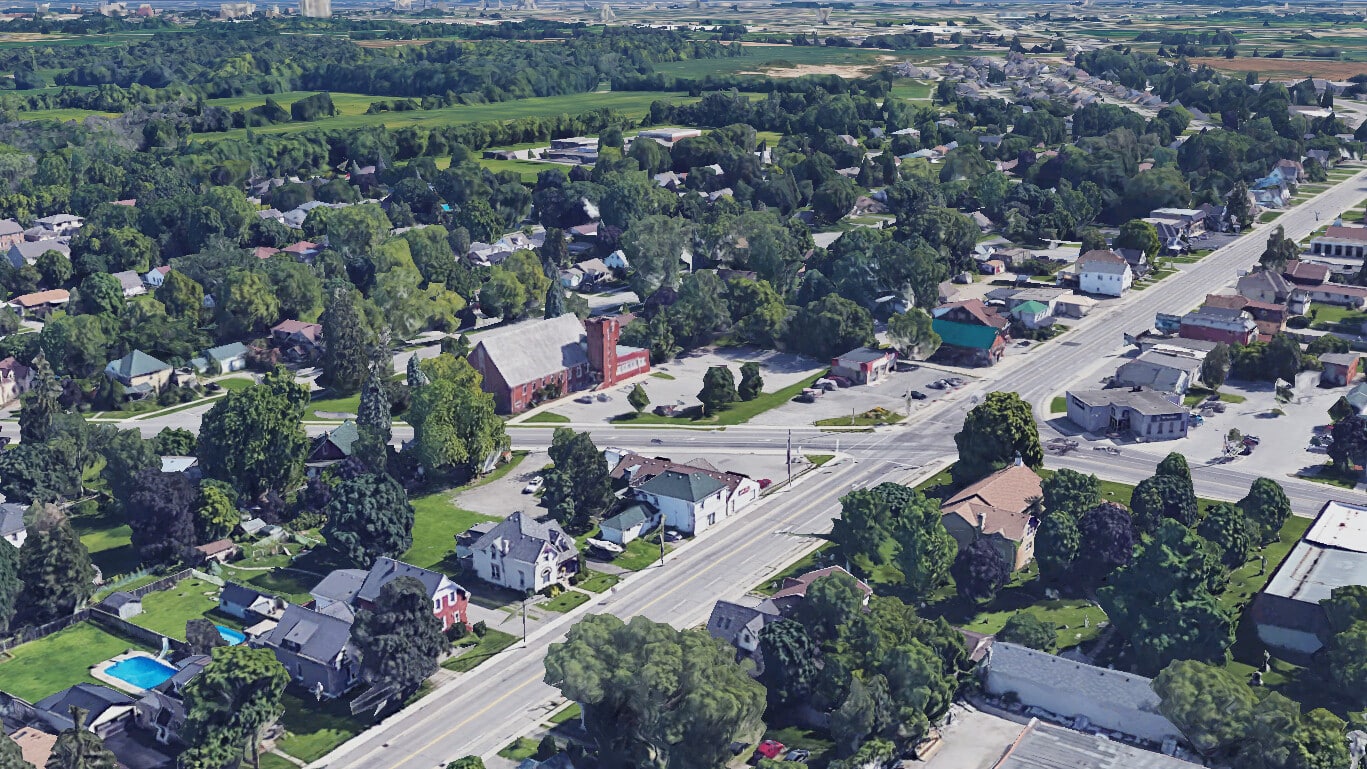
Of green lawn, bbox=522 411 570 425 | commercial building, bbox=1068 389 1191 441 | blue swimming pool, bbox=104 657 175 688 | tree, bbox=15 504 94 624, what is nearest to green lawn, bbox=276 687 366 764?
blue swimming pool, bbox=104 657 175 688

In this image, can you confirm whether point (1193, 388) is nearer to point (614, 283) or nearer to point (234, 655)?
point (614, 283)

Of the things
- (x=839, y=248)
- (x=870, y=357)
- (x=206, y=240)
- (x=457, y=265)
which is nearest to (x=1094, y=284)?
(x=839, y=248)

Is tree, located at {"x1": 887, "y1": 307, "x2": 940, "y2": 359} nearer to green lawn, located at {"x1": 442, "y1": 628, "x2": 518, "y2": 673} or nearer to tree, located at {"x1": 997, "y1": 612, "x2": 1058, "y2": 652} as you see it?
tree, located at {"x1": 997, "y1": 612, "x2": 1058, "y2": 652}

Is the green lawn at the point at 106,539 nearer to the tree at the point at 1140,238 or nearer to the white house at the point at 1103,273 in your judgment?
the white house at the point at 1103,273

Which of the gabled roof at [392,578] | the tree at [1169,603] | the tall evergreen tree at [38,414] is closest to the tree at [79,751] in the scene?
the gabled roof at [392,578]

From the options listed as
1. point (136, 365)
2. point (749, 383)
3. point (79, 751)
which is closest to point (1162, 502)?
point (749, 383)

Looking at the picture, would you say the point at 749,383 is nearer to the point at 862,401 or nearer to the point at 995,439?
the point at 862,401

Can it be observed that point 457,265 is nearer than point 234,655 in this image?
No
